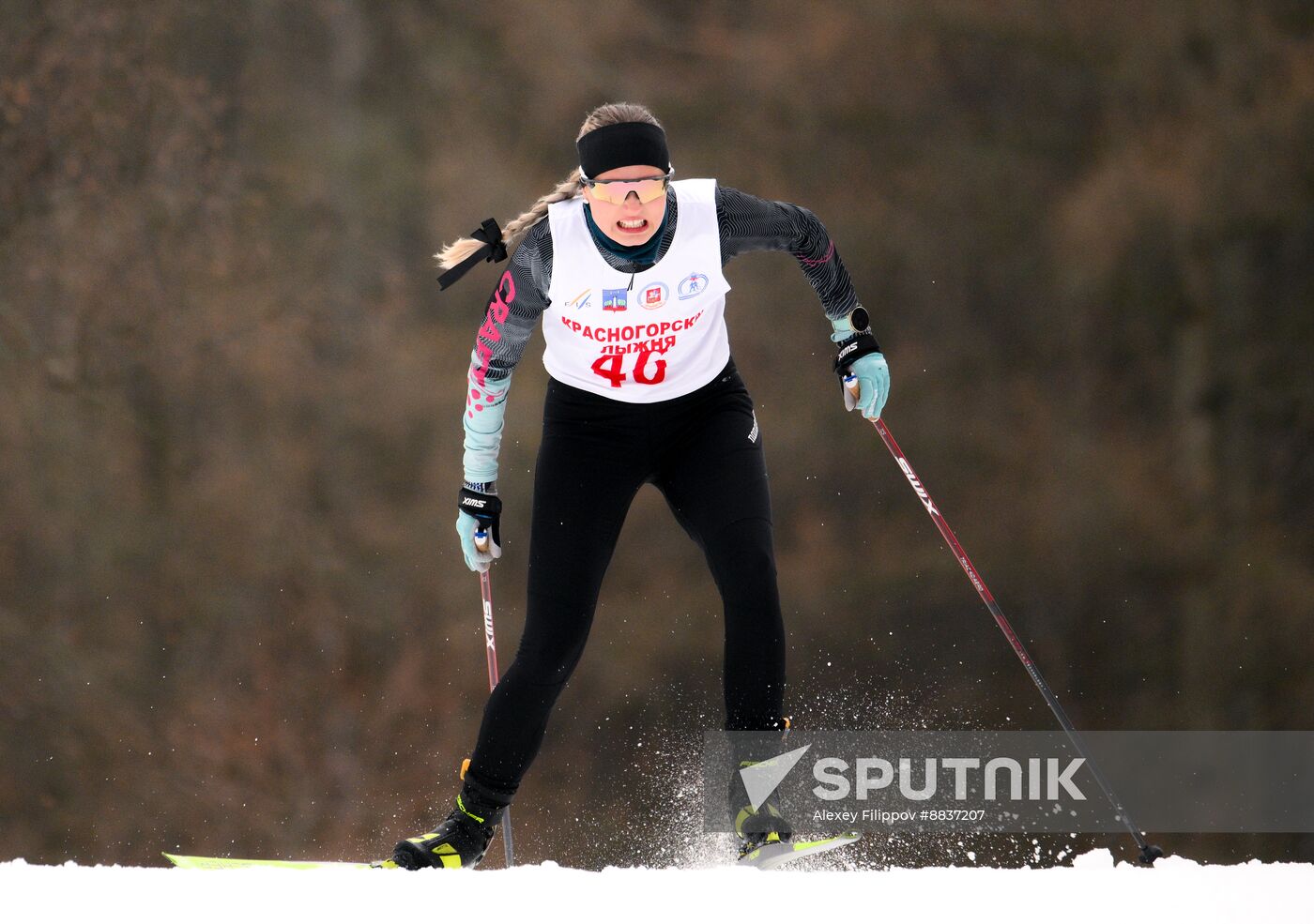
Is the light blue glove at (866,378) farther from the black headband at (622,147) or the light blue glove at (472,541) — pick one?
the light blue glove at (472,541)

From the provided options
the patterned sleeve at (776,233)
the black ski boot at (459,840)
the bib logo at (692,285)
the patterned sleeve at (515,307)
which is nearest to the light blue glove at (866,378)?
the patterned sleeve at (776,233)

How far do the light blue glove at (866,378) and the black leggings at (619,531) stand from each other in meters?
0.35

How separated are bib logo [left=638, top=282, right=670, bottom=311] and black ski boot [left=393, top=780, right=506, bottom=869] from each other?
982 millimetres

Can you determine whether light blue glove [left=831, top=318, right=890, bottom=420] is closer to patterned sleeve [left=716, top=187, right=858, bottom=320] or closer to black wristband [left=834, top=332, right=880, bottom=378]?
black wristband [left=834, top=332, right=880, bottom=378]

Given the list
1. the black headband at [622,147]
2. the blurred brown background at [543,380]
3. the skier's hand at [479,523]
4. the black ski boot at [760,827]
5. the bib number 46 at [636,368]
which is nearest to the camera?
the black ski boot at [760,827]

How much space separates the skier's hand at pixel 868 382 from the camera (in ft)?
8.41

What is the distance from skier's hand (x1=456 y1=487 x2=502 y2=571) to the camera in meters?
2.48

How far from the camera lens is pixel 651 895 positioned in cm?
160

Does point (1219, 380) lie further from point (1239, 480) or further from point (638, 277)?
point (638, 277)

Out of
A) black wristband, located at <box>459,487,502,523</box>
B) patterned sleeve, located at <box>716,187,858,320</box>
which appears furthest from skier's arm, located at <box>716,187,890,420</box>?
black wristband, located at <box>459,487,502,523</box>

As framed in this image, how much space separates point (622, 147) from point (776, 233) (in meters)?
0.37

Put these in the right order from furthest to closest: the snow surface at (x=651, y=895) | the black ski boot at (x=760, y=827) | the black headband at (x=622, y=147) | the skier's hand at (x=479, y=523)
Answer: the skier's hand at (x=479, y=523) < the black headband at (x=622, y=147) < the black ski boot at (x=760, y=827) < the snow surface at (x=651, y=895)

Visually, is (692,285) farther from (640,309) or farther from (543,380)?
(543,380)

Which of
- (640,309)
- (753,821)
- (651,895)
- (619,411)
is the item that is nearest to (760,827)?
(753,821)
